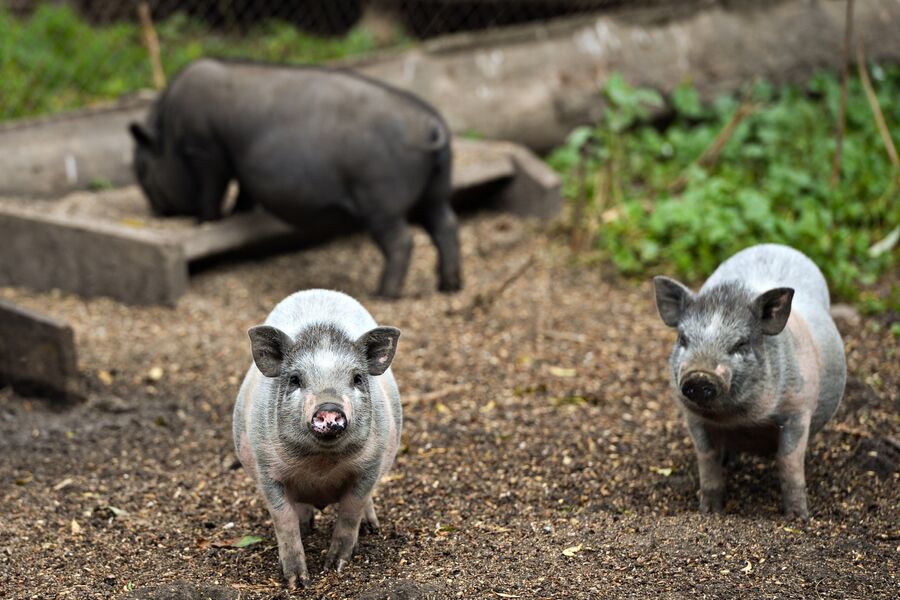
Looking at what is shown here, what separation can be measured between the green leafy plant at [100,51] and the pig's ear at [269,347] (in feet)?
19.9

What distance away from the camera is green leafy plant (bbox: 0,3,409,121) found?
30.3 feet

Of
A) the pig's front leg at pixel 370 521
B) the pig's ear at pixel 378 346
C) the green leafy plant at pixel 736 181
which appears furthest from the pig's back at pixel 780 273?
the green leafy plant at pixel 736 181

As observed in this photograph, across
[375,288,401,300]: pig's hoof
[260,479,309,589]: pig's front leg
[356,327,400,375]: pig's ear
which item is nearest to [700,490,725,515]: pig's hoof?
[356,327,400,375]: pig's ear

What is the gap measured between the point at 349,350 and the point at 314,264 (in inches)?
156

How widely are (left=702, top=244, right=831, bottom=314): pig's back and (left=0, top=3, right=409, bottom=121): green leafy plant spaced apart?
6.18 m

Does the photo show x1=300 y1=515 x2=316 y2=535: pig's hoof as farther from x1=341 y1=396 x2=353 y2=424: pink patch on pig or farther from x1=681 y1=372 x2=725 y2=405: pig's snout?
x1=681 y1=372 x2=725 y2=405: pig's snout

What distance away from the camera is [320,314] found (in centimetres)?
387

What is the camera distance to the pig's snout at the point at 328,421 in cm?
346

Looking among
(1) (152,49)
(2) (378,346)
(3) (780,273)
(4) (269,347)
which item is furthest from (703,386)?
(1) (152,49)

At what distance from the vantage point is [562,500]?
15.1 feet

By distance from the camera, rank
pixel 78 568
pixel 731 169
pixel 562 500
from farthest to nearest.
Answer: pixel 731 169
pixel 562 500
pixel 78 568

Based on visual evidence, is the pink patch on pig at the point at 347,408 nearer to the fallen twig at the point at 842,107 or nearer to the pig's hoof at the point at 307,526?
the pig's hoof at the point at 307,526

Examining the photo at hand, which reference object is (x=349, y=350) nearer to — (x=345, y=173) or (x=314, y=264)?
(x=345, y=173)


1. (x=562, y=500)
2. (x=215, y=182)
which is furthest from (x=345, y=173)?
(x=562, y=500)
